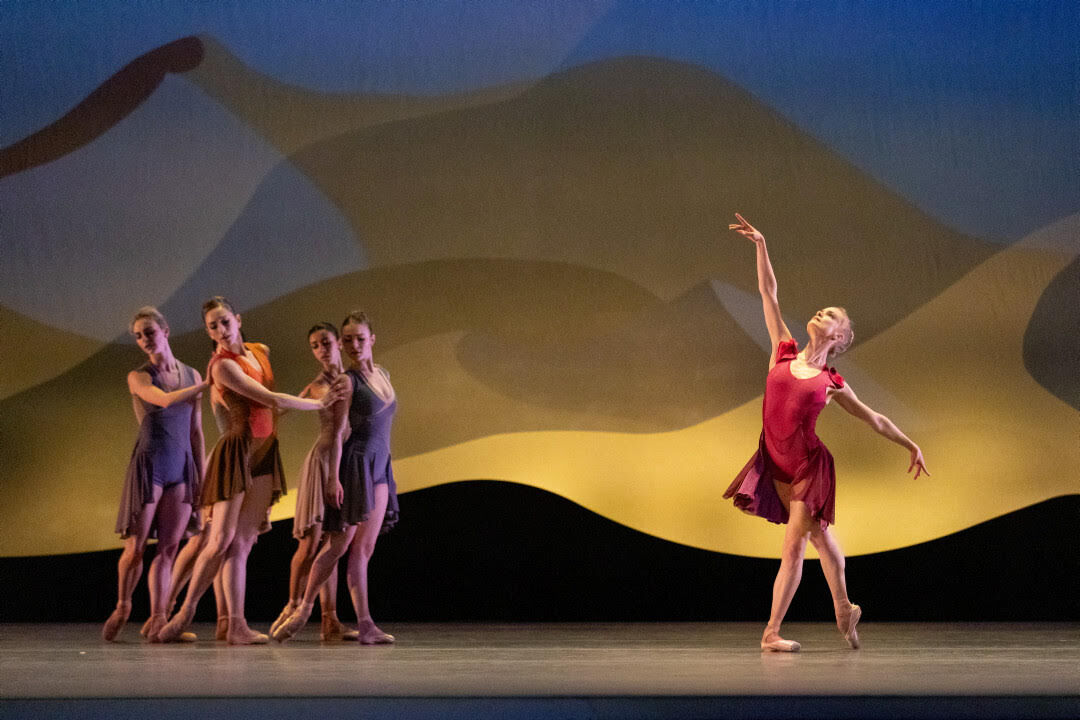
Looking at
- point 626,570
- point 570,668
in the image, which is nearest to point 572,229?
point 626,570

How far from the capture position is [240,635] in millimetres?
5035

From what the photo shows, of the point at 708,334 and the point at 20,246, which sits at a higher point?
the point at 20,246

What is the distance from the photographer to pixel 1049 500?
657cm

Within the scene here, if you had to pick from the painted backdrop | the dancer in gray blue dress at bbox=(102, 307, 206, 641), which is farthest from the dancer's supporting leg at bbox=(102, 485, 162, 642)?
the painted backdrop

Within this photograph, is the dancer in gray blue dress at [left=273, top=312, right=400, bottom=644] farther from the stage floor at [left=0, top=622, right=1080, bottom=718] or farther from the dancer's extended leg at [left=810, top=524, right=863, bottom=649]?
the dancer's extended leg at [left=810, top=524, right=863, bottom=649]

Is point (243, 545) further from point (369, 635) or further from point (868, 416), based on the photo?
point (868, 416)

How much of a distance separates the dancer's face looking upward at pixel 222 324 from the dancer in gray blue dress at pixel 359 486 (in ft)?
1.43

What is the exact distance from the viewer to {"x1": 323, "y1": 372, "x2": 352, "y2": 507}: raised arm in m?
5.04

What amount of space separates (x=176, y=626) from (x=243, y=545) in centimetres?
44

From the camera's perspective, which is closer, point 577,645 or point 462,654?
point 462,654

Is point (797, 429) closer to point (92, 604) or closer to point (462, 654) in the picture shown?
point (462, 654)

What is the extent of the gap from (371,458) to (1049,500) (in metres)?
3.54

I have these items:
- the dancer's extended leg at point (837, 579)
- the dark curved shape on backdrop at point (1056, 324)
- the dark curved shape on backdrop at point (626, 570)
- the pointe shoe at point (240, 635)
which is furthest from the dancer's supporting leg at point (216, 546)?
the dark curved shape on backdrop at point (1056, 324)

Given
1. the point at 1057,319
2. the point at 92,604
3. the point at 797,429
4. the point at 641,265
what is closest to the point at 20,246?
the point at 92,604
